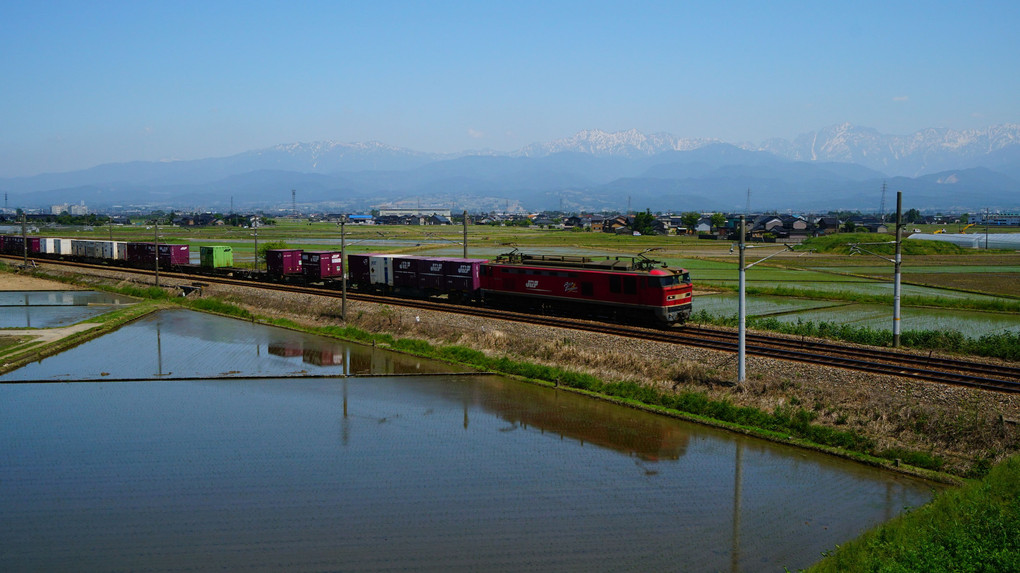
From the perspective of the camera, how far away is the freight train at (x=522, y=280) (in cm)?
3341

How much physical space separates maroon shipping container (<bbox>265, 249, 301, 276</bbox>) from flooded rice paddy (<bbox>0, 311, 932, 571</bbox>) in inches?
1108

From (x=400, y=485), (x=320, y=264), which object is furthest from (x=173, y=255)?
(x=400, y=485)

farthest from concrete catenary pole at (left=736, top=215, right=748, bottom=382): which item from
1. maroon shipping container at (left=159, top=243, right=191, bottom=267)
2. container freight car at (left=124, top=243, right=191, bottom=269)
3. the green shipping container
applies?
maroon shipping container at (left=159, top=243, right=191, bottom=267)

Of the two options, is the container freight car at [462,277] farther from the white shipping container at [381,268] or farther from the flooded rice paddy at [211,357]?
the flooded rice paddy at [211,357]

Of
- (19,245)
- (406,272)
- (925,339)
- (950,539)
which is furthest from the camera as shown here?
(19,245)

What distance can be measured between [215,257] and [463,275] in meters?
31.7

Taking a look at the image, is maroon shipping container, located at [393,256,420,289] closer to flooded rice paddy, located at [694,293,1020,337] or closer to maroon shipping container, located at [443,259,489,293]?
maroon shipping container, located at [443,259,489,293]

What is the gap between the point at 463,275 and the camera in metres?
42.7

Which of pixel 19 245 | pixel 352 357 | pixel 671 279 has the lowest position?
pixel 352 357

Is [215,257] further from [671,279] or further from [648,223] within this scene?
[648,223]

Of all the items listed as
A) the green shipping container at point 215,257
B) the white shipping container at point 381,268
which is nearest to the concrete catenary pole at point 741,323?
the white shipping container at point 381,268

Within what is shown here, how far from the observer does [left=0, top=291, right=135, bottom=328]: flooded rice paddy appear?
42.9 meters

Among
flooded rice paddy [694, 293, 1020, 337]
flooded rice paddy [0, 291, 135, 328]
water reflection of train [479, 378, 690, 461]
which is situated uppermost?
flooded rice paddy [694, 293, 1020, 337]

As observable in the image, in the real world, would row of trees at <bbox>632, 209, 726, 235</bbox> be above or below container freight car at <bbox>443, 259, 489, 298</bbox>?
above
